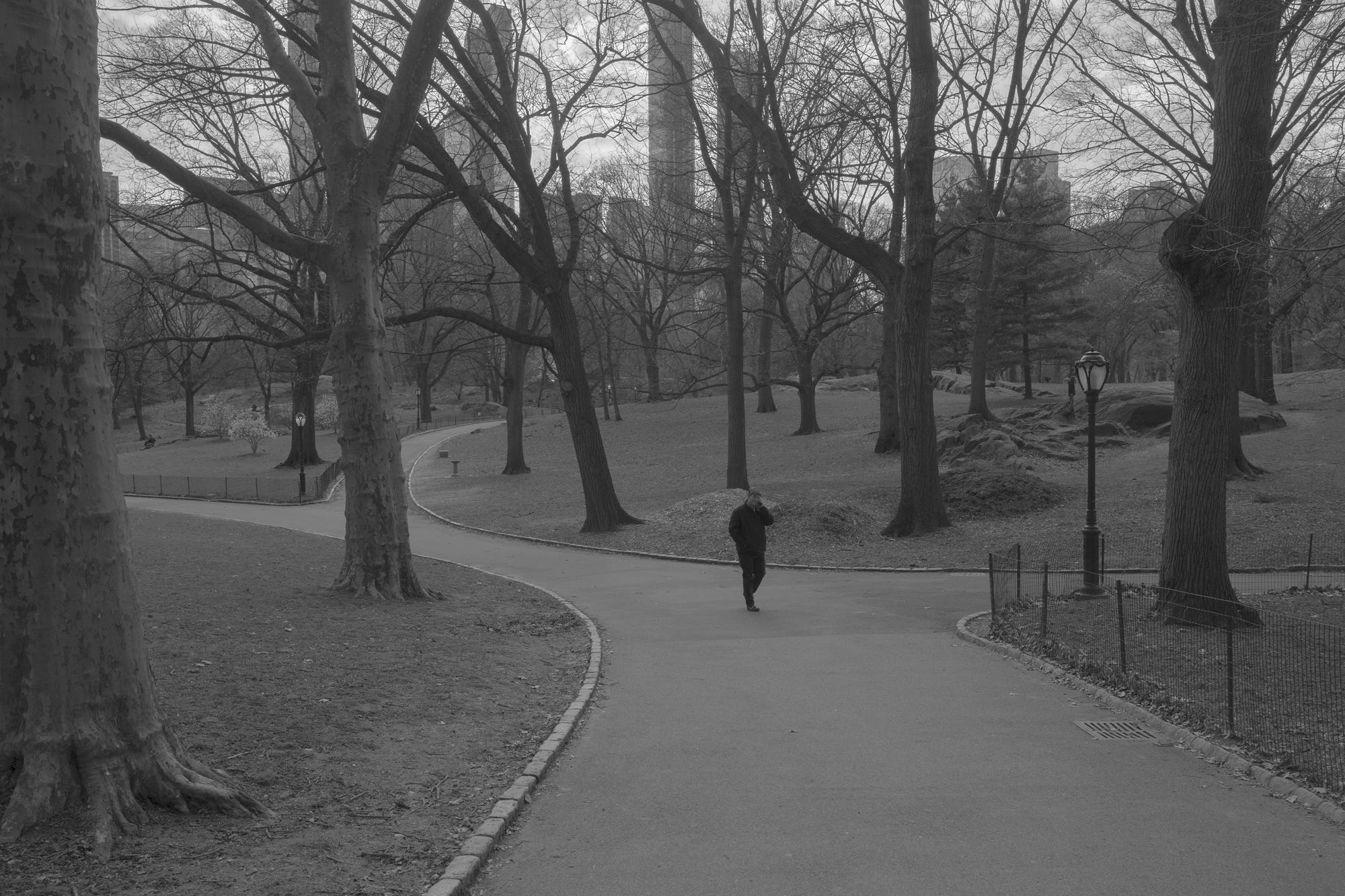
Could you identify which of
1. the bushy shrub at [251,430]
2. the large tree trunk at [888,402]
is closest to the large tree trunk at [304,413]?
the bushy shrub at [251,430]

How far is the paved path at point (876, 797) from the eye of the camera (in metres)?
5.32

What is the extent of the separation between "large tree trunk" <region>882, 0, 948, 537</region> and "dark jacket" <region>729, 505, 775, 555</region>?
7212 millimetres

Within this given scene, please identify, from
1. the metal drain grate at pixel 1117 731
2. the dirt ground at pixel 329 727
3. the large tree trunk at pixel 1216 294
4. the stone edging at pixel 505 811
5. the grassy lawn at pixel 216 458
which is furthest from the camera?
the grassy lawn at pixel 216 458

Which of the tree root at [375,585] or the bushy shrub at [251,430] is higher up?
the bushy shrub at [251,430]

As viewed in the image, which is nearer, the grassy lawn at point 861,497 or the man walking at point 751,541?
the man walking at point 751,541

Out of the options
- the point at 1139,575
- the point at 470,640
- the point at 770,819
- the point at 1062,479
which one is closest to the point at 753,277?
the point at 1062,479

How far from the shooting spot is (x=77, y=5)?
17.7 ft

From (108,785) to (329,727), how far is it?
214 centimetres

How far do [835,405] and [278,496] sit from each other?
28159 mm

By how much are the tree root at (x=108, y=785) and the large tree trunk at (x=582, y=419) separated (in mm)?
17093

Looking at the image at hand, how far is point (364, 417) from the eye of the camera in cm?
1347

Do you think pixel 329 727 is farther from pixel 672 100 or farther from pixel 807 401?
pixel 807 401

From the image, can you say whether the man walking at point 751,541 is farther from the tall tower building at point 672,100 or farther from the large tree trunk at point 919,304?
the tall tower building at point 672,100

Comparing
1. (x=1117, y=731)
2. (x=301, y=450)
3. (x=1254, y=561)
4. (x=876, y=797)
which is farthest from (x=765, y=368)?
(x=876, y=797)
